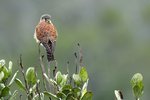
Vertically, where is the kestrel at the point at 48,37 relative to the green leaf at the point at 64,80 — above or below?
above

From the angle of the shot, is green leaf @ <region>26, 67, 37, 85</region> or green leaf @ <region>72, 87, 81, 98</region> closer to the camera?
green leaf @ <region>72, 87, 81, 98</region>

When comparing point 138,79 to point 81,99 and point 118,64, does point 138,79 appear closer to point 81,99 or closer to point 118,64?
point 81,99

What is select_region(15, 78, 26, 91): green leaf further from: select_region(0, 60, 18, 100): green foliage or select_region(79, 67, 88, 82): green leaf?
select_region(79, 67, 88, 82): green leaf

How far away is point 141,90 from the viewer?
317cm

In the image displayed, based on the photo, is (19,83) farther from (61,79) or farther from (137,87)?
(137,87)

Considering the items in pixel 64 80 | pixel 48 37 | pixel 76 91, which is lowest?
pixel 76 91

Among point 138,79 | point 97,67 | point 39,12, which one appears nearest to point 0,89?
point 138,79

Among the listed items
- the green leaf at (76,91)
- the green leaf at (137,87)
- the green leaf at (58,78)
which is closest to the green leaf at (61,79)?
the green leaf at (58,78)

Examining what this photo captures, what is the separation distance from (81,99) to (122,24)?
50.4m

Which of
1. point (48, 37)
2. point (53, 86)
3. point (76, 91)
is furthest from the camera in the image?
point (48, 37)

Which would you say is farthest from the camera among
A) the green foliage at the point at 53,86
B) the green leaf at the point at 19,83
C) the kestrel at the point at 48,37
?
the kestrel at the point at 48,37

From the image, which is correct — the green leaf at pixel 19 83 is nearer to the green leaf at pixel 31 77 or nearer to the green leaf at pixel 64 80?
the green leaf at pixel 31 77

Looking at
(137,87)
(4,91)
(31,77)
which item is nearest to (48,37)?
(31,77)

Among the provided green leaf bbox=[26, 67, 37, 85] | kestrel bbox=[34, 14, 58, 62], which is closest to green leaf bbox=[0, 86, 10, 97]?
green leaf bbox=[26, 67, 37, 85]
